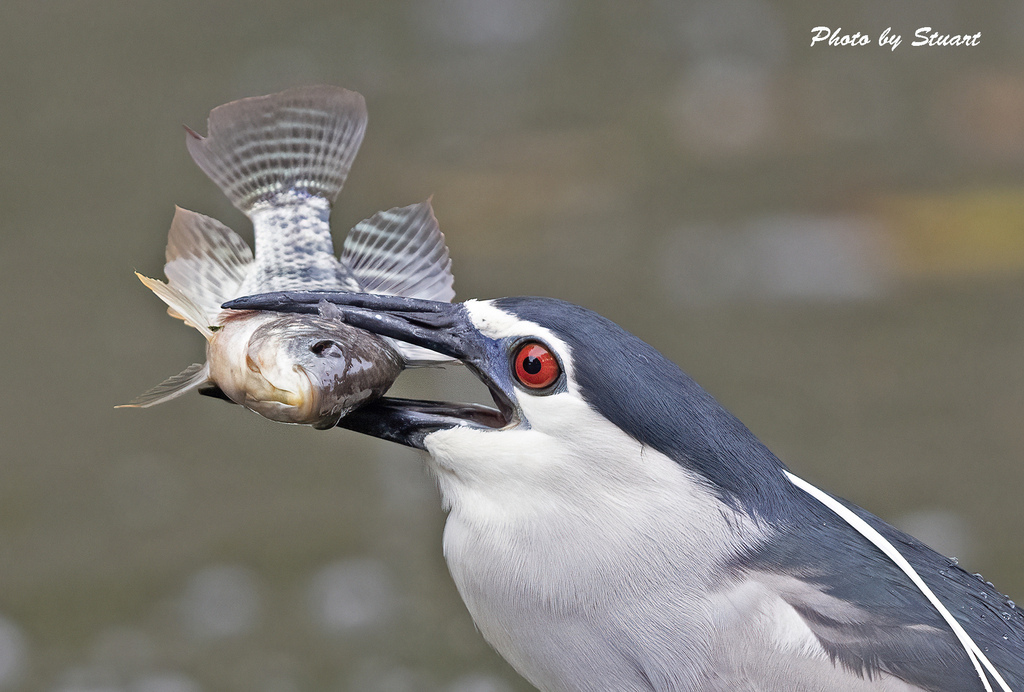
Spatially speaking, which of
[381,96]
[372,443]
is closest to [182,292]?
[372,443]

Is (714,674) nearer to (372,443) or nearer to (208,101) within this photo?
(372,443)

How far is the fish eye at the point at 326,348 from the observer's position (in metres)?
0.98

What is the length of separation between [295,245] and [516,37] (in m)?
2.43

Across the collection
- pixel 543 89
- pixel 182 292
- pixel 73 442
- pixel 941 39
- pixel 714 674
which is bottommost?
pixel 73 442

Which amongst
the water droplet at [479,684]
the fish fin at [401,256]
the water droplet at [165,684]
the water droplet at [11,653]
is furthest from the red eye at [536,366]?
the water droplet at [11,653]

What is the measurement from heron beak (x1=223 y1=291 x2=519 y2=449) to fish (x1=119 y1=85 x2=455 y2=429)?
0.02m

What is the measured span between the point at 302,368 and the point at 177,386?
20cm

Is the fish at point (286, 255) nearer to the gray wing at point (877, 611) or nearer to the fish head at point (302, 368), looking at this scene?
the fish head at point (302, 368)

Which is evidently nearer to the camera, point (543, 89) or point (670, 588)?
point (670, 588)

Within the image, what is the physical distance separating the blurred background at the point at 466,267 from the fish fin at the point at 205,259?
1090mm

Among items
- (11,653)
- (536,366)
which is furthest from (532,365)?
(11,653)

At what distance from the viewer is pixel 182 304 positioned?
1094 millimetres

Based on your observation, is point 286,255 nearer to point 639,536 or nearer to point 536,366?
point 536,366

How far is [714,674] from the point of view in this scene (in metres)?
1.02
